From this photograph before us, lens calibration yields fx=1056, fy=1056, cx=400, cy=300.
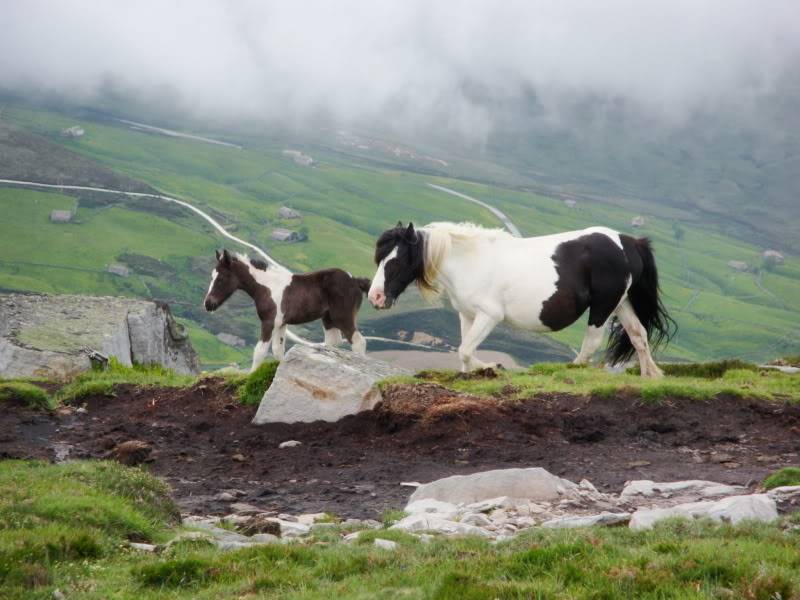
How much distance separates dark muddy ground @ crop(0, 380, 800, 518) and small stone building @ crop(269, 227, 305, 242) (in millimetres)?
87901

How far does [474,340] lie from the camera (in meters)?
21.3

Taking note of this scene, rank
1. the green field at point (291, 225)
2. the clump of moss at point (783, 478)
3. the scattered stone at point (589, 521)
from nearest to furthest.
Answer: the scattered stone at point (589, 521) < the clump of moss at point (783, 478) < the green field at point (291, 225)

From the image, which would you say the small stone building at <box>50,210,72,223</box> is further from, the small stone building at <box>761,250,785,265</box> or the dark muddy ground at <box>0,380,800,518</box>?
the small stone building at <box>761,250,785,265</box>

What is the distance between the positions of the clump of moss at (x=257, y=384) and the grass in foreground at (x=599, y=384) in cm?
248

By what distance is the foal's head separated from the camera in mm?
25516

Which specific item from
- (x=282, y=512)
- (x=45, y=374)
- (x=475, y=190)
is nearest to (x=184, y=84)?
(x=475, y=190)

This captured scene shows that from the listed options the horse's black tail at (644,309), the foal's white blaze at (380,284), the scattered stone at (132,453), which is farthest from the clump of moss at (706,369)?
the scattered stone at (132,453)

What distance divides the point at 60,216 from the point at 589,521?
324ft

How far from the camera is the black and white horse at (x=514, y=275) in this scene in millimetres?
21453

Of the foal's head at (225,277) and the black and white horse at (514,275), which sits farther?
the foal's head at (225,277)

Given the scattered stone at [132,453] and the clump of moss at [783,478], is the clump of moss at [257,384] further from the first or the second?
the clump of moss at [783,478]

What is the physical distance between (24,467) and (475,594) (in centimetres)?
888

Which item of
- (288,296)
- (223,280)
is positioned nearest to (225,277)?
(223,280)

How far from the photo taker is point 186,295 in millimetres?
92625
